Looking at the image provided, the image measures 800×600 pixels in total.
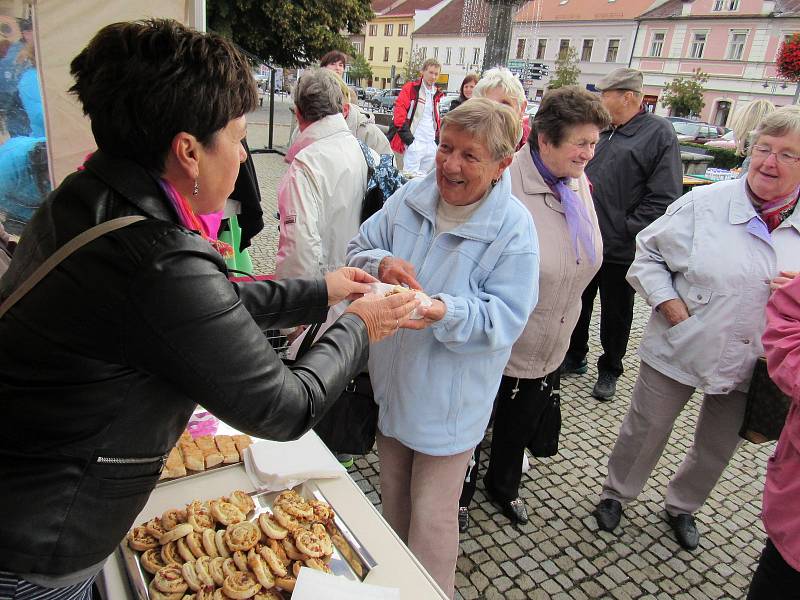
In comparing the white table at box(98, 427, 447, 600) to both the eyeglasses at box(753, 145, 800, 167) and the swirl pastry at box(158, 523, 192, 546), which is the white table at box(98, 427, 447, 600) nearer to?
the swirl pastry at box(158, 523, 192, 546)

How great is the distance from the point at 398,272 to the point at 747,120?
88.9 inches

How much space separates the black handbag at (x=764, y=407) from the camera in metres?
2.48

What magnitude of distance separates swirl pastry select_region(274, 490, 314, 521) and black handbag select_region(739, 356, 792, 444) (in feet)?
6.92

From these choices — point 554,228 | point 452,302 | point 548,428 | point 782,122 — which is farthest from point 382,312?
point 782,122

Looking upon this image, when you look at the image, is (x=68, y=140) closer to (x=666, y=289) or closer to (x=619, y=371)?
(x=666, y=289)

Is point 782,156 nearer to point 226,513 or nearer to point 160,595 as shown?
point 226,513

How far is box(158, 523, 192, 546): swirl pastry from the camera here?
1.46 m

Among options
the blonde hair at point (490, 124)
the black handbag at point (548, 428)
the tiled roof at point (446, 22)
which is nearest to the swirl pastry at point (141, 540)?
the blonde hair at point (490, 124)

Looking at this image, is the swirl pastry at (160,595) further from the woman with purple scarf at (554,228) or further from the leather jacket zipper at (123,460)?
the woman with purple scarf at (554,228)

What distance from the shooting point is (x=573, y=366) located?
500 cm

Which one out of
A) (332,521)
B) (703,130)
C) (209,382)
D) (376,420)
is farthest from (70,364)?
(703,130)

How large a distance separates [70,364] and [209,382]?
0.25 meters

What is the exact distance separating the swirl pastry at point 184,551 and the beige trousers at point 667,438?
2.51 meters

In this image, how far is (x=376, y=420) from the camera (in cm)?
232
